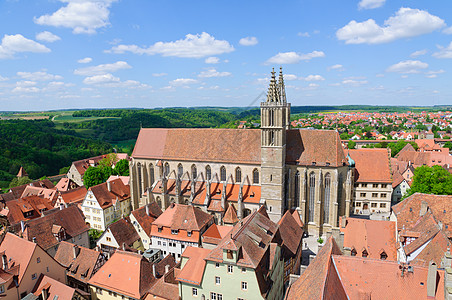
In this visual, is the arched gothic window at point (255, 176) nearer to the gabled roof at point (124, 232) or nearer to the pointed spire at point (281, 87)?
the pointed spire at point (281, 87)

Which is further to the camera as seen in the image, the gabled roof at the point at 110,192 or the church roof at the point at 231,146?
the gabled roof at the point at 110,192

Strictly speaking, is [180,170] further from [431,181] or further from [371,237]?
[431,181]

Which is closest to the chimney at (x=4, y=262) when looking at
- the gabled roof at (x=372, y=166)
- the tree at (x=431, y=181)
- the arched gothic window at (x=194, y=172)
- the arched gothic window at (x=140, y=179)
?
the arched gothic window at (x=140, y=179)

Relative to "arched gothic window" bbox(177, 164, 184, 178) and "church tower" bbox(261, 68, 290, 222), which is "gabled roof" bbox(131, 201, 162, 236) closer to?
"arched gothic window" bbox(177, 164, 184, 178)

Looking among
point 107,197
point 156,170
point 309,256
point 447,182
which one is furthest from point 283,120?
point 107,197

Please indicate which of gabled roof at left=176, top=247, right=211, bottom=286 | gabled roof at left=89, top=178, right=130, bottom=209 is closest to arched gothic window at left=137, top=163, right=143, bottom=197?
gabled roof at left=89, top=178, right=130, bottom=209
